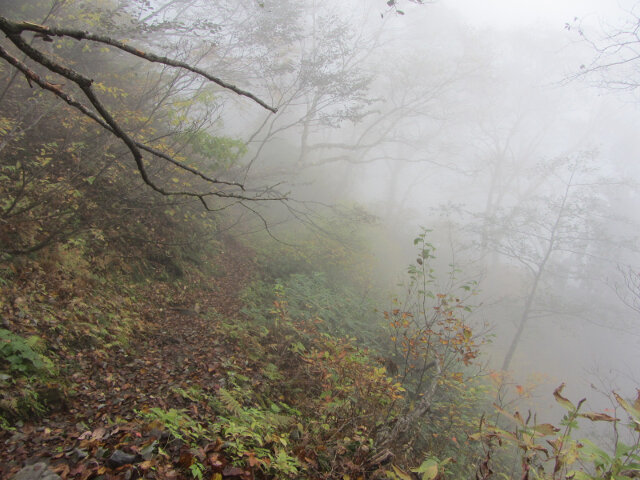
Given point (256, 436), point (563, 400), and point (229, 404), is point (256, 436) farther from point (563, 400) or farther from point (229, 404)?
point (563, 400)

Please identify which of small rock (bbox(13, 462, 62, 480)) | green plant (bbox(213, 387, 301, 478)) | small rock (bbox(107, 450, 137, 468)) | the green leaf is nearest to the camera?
the green leaf

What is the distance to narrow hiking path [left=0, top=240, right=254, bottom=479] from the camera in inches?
88.8

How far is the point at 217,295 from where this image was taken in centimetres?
720

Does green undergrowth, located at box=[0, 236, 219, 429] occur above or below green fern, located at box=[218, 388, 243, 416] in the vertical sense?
above

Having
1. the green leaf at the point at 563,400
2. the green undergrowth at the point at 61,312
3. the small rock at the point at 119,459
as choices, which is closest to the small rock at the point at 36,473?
the small rock at the point at 119,459

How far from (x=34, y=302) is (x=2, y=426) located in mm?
1799

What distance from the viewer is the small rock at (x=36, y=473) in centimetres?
208

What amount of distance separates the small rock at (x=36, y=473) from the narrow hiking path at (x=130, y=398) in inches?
1.9

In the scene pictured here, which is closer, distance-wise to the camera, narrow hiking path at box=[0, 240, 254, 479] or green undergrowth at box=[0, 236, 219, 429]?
narrow hiking path at box=[0, 240, 254, 479]

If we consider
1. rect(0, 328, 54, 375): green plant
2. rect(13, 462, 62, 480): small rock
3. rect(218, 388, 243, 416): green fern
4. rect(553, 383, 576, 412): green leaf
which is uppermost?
rect(553, 383, 576, 412): green leaf

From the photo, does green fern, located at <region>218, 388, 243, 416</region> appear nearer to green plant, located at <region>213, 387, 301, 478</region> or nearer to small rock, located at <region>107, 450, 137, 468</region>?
green plant, located at <region>213, 387, 301, 478</region>

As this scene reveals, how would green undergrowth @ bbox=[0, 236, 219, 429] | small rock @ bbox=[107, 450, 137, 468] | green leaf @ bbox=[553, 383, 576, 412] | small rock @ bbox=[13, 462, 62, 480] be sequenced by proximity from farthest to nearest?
green undergrowth @ bbox=[0, 236, 219, 429] < small rock @ bbox=[107, 450, 137, 468] < small rock @ bbox=[13, 462, 62, 480] < green leaf @ bbox=[553, 383, 576, 412]

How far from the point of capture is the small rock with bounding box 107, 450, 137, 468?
220cm

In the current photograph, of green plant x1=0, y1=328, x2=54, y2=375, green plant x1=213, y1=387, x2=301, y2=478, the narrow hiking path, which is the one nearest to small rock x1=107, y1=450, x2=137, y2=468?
the narrow hiking path
